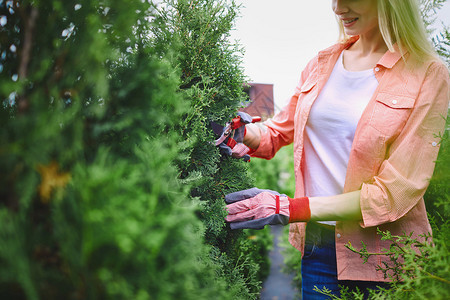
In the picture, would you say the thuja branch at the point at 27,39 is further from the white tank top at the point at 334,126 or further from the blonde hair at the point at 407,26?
the blonde hair at the point at 407,26

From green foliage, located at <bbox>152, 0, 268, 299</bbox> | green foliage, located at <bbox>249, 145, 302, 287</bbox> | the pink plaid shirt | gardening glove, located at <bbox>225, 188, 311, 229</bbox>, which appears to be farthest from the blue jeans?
green foliage, located at <bbox>249, 145, 302, 287</bbox>

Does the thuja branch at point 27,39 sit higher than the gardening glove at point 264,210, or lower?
higher

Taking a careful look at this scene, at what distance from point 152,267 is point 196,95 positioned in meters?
1.38

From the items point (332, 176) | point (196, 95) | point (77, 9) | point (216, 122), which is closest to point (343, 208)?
point (332, 176)

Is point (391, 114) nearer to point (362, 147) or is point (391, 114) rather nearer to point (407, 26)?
point (362, 147)

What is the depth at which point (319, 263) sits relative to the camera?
2.17 m

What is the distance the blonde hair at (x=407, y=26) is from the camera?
1.89 metres

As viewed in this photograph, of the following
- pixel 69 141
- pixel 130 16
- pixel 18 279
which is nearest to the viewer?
pixel 18 279

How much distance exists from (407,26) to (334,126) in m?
0.77

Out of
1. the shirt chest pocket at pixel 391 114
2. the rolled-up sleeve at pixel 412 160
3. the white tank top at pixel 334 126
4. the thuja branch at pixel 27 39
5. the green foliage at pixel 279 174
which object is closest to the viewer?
the thuja branch at pixel 27 39

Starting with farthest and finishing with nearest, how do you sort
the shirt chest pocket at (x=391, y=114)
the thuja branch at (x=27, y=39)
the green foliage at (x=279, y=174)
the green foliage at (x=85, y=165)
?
the green foliage at (x=279, y=174) < the shirt chest pocket at (x=391, y=114) < the thuja branch at (x=27, y=39) < the green foliage at (x=85, y=165)

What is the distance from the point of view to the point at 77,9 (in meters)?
0.92

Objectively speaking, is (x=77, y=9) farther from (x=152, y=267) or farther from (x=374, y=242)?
(x=374, y=242)

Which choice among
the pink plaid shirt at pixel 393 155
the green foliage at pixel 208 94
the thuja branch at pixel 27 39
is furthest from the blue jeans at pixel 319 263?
the thuja branch at pixel 27 39
